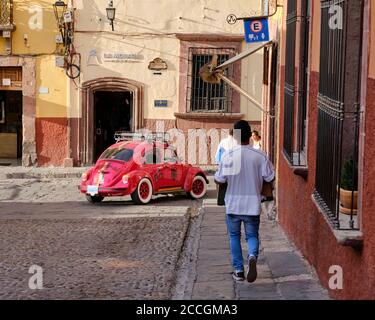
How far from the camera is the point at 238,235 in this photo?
330 inches

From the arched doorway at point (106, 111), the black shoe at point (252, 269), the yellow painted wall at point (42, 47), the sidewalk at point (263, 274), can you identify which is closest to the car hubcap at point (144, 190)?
the sidewalk at point (263, 274)

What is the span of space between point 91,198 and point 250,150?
30.2 ft

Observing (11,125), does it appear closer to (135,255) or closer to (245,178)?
(135,255)

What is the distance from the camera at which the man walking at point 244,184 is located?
8.23m

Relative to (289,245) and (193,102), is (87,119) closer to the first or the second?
(193,102)

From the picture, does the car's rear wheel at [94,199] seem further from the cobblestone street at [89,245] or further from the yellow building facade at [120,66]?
the yellow building facade at [120,66]

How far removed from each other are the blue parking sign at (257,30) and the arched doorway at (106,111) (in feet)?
27.9

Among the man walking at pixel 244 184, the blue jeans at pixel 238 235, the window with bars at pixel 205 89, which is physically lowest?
the blue jeans at pixel 238 235

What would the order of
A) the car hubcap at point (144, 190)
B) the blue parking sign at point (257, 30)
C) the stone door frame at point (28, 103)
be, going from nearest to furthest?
the blue parking sign at point (257, 30) → the car hubcap at point (144, 190) → the stone door frame at point (28, 103)

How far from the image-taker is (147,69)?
23.4m

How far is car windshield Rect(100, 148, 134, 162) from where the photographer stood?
16844 millimetres

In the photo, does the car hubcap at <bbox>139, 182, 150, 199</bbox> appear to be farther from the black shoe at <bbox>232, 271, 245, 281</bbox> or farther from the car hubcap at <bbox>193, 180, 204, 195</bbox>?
the black shoe at <bbox>232, 271, 245, 281</bbox>

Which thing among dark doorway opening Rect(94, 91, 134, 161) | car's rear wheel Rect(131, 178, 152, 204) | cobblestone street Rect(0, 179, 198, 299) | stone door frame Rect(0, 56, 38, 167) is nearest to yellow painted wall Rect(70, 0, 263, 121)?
dark doorway opening Rect(94, 91, 134, 161)
